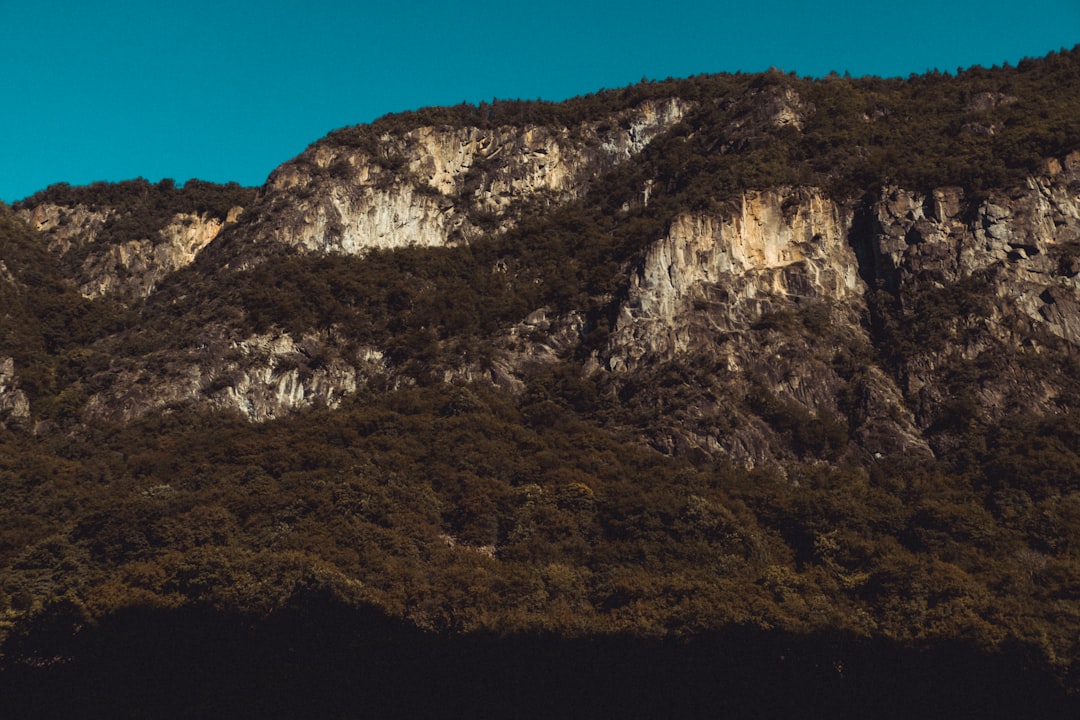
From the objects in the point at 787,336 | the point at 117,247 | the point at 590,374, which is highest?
the point at 117,247

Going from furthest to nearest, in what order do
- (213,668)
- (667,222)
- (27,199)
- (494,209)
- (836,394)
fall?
(27,199), (494,209), (667,222), (836,394), (213,668)

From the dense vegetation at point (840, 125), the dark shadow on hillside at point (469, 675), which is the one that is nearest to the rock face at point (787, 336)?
the dense vegetation at point (840, 125)

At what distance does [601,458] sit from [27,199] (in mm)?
85261

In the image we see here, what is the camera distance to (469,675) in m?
38.6

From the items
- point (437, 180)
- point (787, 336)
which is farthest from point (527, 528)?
point (437, 180)

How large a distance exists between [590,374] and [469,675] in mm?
36178

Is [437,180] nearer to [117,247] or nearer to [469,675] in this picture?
[117,247]

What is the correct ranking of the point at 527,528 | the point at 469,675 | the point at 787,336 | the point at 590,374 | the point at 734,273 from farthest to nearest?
the point at 734,273, the point at 590,374, the point at 787,336, the point at 527,528, the point at 469,675

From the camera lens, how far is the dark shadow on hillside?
36.4 metres

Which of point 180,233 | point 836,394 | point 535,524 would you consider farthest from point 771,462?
point 180,233

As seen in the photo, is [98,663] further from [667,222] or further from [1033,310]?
[1033,310]

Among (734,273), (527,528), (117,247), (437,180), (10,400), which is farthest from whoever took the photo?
(437,180)

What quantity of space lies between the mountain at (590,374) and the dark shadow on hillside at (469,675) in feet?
3.58

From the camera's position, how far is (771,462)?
6419 cm
